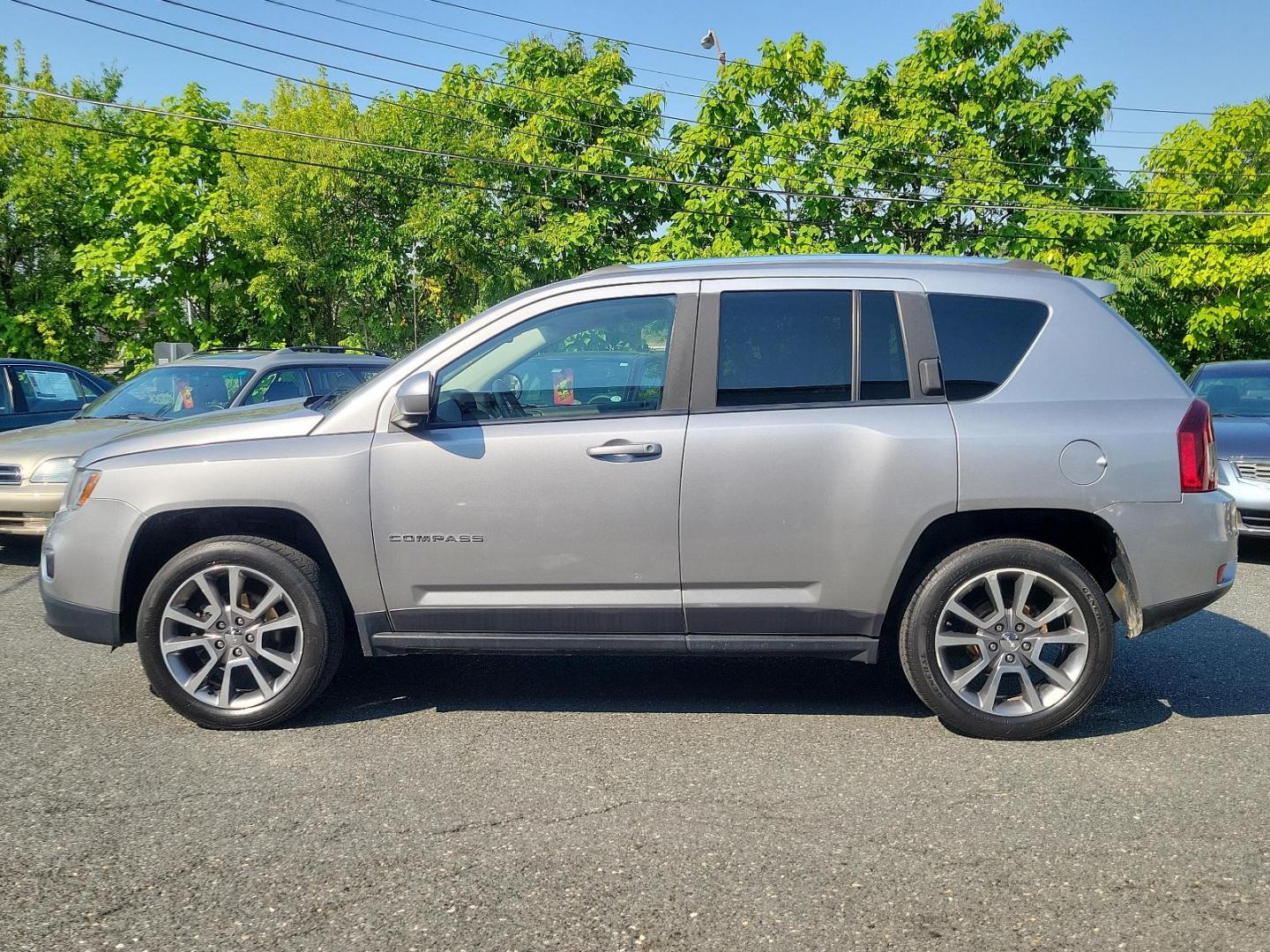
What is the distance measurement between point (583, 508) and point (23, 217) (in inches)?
1362

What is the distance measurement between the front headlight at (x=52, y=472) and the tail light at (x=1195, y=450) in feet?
24.3

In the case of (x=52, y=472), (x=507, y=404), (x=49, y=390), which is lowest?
(x=52, y=472)

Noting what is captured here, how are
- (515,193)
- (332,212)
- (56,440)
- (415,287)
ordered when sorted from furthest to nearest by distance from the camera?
(515,193) → (415,287) → (332,212) → (56,440)

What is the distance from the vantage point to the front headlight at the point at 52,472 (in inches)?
315

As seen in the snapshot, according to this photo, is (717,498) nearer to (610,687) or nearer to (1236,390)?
(610,687)

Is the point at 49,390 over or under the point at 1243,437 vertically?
over

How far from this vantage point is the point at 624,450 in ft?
13.8

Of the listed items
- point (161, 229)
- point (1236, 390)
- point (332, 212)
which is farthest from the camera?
point (161, 229)

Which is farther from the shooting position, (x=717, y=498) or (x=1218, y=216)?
(x=1218, y=216)

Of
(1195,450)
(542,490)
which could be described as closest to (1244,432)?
(1195,450)

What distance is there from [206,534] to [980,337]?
3.35 m

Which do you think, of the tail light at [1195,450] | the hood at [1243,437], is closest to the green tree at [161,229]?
the hood at [1243,437]

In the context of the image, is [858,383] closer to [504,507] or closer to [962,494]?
[962,494]

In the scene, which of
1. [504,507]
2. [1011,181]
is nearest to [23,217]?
[1011,181]
